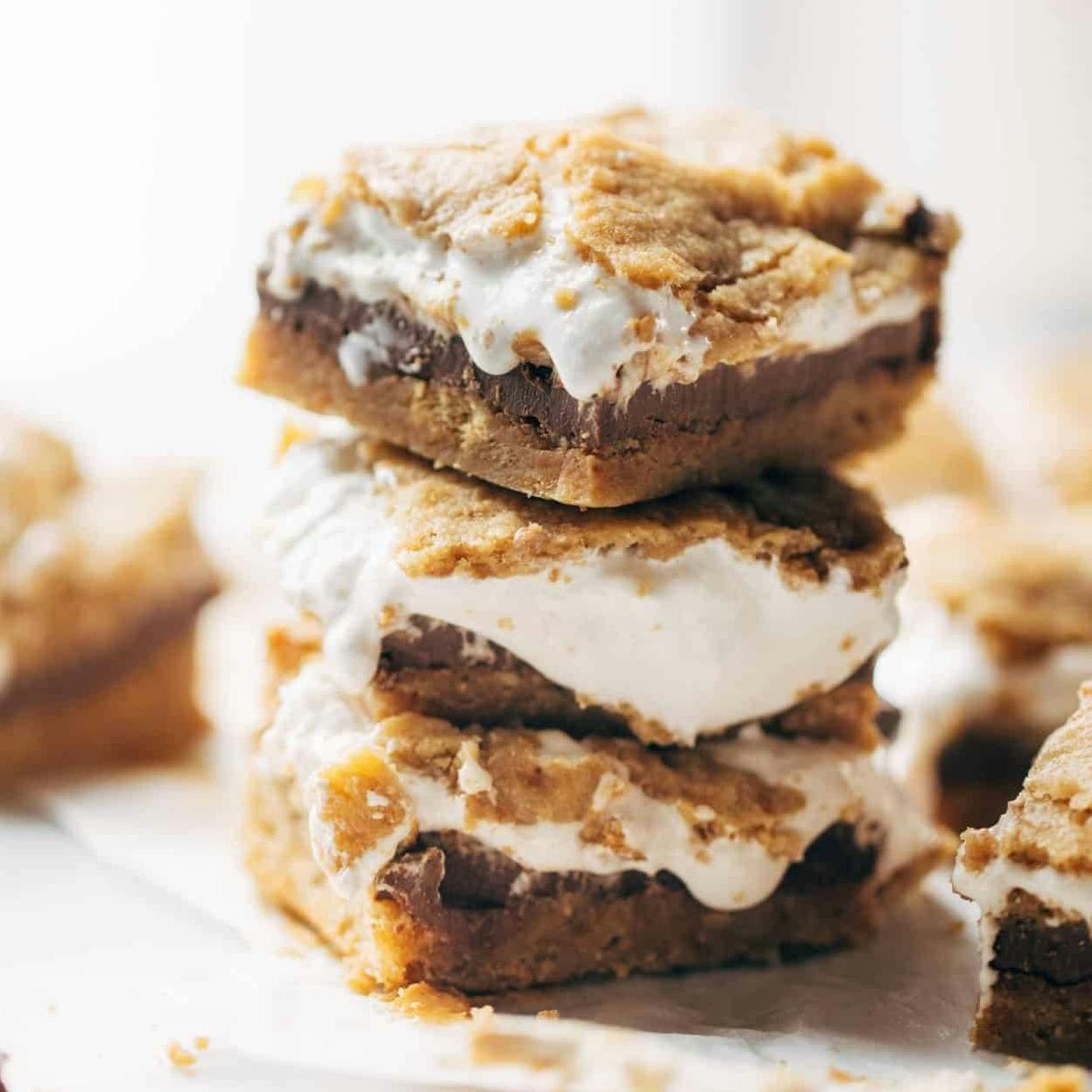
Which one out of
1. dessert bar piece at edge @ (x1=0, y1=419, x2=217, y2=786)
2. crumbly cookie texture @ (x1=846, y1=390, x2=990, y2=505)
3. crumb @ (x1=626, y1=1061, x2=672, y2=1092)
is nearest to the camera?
crumb @ (x1=626, y1=1061, x2=672, y2=1092)

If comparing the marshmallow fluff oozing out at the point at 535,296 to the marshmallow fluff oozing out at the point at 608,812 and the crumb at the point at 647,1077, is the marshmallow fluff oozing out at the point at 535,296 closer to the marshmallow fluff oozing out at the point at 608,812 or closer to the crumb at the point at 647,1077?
the marshmallow fluff oozing out at the point at 608,812

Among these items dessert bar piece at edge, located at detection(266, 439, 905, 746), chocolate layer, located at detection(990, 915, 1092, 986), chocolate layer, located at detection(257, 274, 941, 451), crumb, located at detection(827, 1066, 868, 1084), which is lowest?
crumb, located at detection(827, 1066, 868, 1084)

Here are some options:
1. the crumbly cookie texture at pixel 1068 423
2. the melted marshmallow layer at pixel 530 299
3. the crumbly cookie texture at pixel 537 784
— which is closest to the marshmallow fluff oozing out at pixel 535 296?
the melted marshmallow layer at pixel 530 299

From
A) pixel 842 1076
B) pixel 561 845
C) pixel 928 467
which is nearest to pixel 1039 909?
pixel 842 1076

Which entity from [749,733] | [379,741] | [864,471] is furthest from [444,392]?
[864,471]

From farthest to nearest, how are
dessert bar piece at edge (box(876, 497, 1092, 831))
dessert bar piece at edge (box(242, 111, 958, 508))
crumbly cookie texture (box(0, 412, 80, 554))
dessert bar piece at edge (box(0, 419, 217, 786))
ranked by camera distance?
crumbly cookie texture (box(0, 412, 80, 554)) → dessert bar piece at edge (box(0, 419, 217, 786)) → dessert bar piece at edge (box(876, 497, 1092, 831)) → dessert bar piece at edge (box(242, 111, 958, 508))

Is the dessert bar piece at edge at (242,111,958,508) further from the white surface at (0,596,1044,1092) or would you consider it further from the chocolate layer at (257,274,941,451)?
the white surface at (0,596,1044,1092)

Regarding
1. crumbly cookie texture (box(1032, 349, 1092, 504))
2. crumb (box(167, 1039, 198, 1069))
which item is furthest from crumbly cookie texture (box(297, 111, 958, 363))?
crumbly cookie texture (box(1032, 349, 1092, 504))
